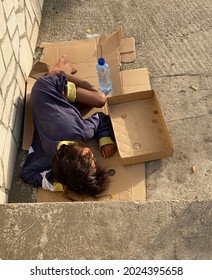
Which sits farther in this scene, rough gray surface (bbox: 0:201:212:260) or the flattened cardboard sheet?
the flattened cardboard sheet

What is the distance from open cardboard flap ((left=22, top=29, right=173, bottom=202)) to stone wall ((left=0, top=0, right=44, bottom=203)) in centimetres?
10

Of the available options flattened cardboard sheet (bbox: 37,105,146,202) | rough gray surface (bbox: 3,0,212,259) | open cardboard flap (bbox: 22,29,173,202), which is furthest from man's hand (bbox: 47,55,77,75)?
flattened cardboard sheet (bbox: 37,105,146,202)

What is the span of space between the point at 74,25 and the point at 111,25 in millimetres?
350

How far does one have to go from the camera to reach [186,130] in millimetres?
2803

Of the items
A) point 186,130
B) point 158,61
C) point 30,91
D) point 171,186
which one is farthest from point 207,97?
point 30,91

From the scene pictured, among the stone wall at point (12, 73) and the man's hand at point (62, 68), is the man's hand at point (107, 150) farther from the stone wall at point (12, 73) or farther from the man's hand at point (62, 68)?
the man's hand at point (62, 68)

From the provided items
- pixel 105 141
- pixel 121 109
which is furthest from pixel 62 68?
pixel 105 141

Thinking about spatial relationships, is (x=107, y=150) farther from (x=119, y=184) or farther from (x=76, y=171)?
(x=76, y=171)

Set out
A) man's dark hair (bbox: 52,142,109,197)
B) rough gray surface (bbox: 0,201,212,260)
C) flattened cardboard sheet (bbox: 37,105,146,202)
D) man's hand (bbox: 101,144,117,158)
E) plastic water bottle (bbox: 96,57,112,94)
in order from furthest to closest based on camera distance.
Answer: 1. plastic water bottle (bbox: 96,57,112,94)
2. man's hand (bbox: 101,144,117,158)
3. flattened cardboard sheet (bbox: 37,105,146,202)
4. man's dark hair (bbox: 52,142,109,197)
5. rough gray surface (bbox: 0,201,212,260)

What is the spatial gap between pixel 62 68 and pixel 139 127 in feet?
2.83

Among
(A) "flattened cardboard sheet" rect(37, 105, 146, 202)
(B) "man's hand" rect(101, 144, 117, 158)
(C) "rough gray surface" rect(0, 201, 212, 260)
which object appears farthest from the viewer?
(B) "man's hand" rect(101, 144, 117, 158)

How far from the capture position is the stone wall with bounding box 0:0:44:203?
8.46 feet

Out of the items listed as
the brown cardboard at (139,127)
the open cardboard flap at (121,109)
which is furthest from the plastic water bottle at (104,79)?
the brown cardboard at (139,127)

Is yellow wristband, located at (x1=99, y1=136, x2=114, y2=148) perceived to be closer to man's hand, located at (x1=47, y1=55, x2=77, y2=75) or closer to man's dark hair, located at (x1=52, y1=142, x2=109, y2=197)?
man's dark hair, located at (x1=52, y1=142, x2=109, y2=197)
